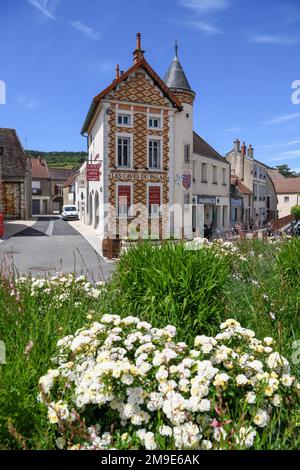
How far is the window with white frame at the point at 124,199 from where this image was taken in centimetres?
1997

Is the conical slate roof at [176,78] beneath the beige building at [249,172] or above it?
above

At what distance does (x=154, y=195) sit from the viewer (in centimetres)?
2089

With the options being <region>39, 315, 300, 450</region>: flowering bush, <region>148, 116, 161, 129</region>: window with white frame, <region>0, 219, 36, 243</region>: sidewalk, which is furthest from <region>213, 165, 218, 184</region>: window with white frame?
<region>39, 315, 300, 450</region>: flowering bush

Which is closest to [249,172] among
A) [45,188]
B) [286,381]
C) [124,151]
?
[124,151]

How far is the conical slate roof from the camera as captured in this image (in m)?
21.6

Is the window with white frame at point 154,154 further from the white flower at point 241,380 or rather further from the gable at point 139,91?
the white flower at point 241,380

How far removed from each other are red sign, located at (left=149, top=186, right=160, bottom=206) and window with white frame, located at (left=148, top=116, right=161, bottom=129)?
3.39 meters

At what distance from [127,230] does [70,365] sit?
683 inches

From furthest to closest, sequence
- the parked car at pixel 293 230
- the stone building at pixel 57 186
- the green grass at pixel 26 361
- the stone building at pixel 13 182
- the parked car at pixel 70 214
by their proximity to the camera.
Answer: the stone building at pixel 57 186 < the parked car at pixel 70 214 < the stone building at pixel 13 182 < the parked car at pixel 293 230 < the green grass at pixel 26 361

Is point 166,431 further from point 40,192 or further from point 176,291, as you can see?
point 40,192

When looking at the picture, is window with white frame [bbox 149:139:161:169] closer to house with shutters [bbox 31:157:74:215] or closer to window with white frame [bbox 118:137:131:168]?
window with white frame [bbox 118:137:131:168]

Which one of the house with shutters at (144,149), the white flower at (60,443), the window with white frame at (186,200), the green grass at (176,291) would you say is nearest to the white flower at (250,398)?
the white flower at (60,443)

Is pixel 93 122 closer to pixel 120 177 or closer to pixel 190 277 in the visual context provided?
pixel 120 177
